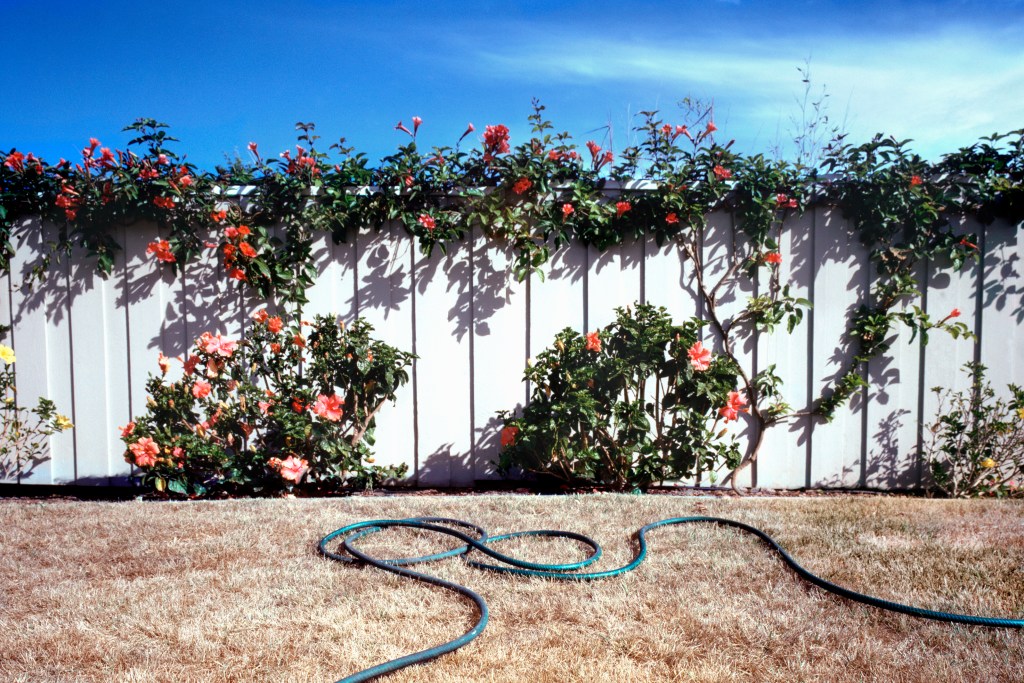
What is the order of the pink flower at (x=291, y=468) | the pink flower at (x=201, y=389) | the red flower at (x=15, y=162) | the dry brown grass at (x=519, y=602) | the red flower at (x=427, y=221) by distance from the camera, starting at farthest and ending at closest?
the red flower at (x=15, y=162) < the red flower at (x=427, y=221) < the pink flower at (x=201, y=389) < the pink flower at (x=291, y=468) < the dry brown grass at (x=519, y=602)

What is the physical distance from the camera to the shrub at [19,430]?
3965 mm

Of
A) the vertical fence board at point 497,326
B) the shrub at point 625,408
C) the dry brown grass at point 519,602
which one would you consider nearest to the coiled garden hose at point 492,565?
the dry brown grass at point 519,602

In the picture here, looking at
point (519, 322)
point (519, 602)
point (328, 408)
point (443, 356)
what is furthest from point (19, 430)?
point (519, 602)

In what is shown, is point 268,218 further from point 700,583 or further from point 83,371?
point 700,583

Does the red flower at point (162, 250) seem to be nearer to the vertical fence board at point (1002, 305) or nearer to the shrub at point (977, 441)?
the shrub at point (977, 441)

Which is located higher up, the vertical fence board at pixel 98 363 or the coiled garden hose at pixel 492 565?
the vertical fence board at pixel 98 363

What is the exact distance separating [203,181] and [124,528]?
1.91 meters

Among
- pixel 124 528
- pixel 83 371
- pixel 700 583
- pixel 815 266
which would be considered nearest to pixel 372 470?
pixel 124 528

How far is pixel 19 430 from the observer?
398 cm

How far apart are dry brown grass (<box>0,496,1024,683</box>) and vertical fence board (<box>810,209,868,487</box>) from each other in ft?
2.61

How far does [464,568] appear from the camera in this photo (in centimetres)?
237

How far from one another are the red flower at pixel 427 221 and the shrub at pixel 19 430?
7.72 feet

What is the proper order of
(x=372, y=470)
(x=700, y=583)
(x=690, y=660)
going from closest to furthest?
(x=690, y=660)
(x=700, y=583)
(x=372, y=470)

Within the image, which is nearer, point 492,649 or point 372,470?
point 492,649
